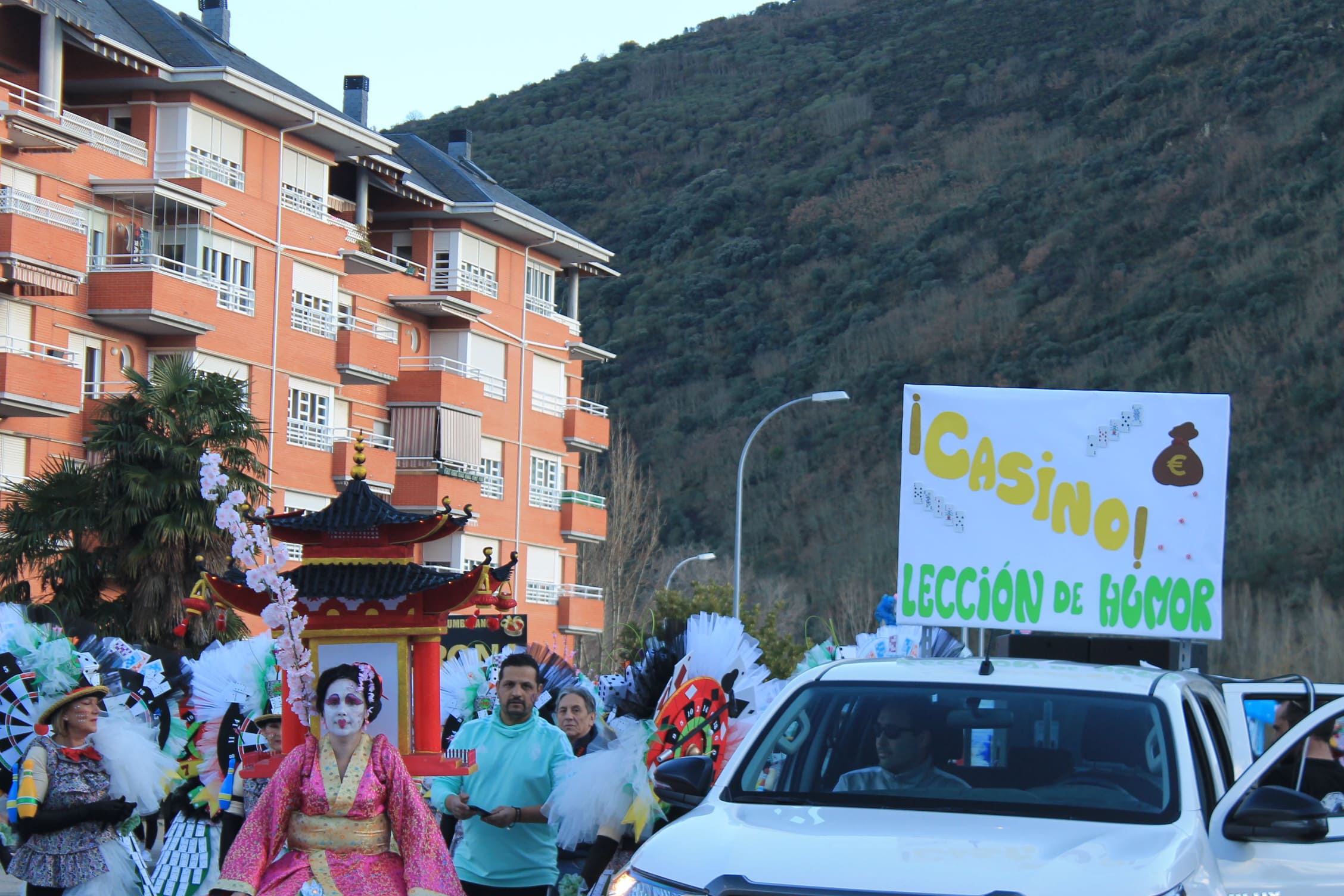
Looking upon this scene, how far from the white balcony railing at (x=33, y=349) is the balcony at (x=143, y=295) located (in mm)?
1522

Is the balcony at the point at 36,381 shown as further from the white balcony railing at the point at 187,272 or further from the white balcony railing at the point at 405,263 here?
the white balcony railing at the point at 405,263

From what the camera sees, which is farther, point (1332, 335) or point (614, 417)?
point (614, 417)

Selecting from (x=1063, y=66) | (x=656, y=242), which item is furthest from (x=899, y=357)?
(x=1063, y=66)

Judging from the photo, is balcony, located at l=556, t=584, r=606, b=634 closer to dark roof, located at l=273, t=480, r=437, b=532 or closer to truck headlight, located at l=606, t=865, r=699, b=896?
dark roof, located at l=273, t=480, r=437, b=532

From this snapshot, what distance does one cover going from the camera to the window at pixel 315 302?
42.6 meters

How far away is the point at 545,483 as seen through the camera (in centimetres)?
5453

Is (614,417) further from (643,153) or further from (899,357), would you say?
(643,153)

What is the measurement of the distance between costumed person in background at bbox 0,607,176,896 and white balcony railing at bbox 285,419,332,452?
3092 cm

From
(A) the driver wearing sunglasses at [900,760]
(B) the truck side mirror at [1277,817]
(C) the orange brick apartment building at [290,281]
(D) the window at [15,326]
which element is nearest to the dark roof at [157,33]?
(C) the orange brick apartment building at [290,281]

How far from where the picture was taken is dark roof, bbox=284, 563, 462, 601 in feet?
40.4

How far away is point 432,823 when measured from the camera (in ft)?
24.7

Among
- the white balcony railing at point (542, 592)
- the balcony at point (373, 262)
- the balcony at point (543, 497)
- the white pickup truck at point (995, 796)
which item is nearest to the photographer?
the white pickup truck at point (995, 796)

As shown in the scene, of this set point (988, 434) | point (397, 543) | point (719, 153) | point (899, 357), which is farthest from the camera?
point (719, 153)

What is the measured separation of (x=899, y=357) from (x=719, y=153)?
35.4m
